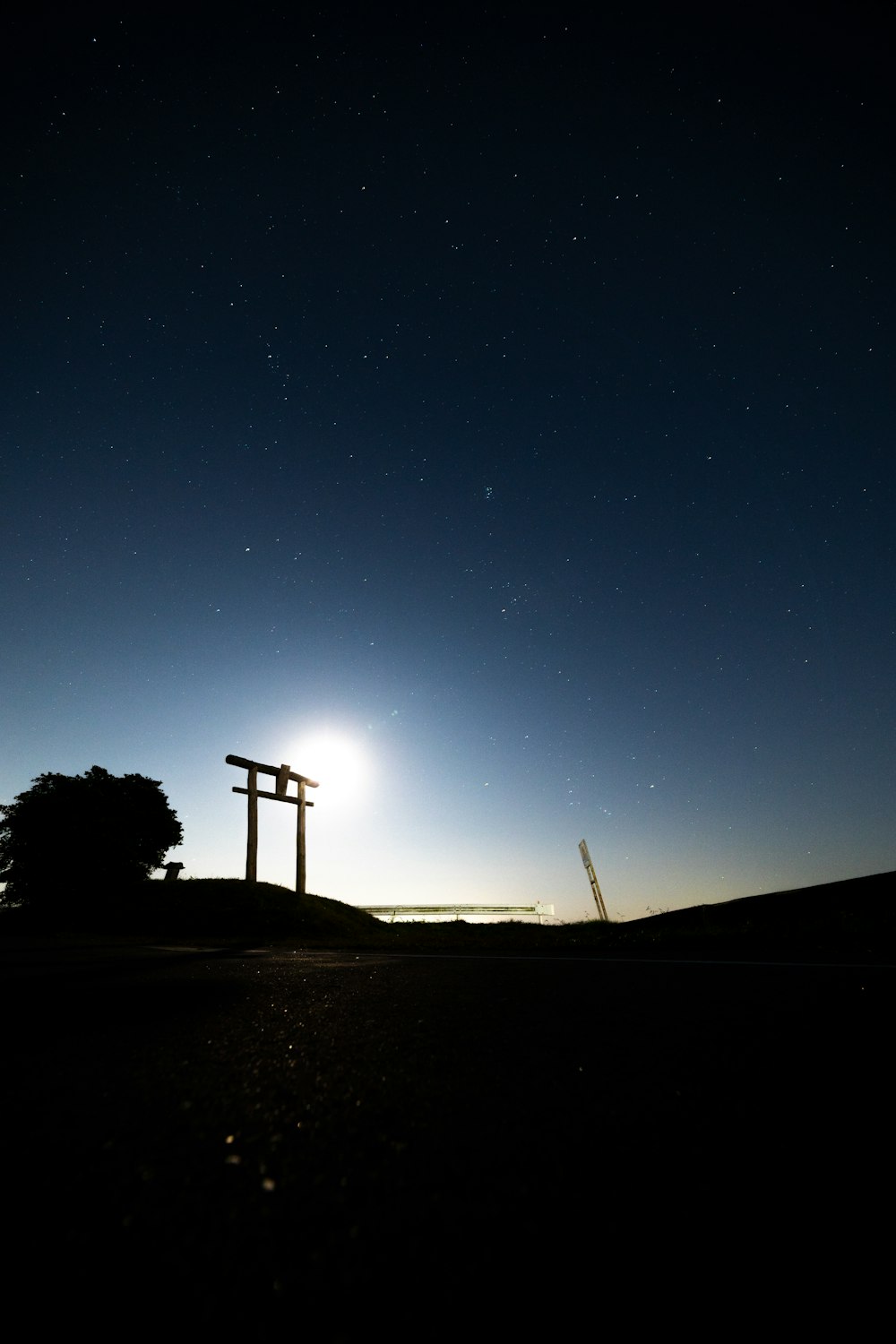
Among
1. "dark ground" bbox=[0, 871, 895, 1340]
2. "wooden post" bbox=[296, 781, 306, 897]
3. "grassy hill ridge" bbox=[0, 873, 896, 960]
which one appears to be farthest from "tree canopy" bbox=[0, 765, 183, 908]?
"dark ground" bbox=[0, 871, 895, 1340]

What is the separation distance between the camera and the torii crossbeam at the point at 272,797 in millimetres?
17766

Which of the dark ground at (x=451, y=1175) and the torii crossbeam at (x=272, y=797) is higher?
the torii crossbeam at (x=272, y=797)

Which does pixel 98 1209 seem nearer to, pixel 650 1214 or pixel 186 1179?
pixel 186 1179

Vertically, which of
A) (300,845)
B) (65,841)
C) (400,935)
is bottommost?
(400,935)

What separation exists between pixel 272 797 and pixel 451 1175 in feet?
65.0

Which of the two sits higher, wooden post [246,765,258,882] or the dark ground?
wooden post [246,765,258,882]

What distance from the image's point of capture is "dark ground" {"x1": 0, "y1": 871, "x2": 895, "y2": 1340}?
2.05ft

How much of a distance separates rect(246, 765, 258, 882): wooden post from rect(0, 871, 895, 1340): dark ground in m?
16.5

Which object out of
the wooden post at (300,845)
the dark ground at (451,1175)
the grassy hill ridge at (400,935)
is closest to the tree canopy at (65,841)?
the grassy hill ridge at (400,935)

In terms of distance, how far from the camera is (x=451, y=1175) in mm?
933

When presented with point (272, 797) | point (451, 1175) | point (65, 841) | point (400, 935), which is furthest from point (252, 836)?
point (451, 1175)

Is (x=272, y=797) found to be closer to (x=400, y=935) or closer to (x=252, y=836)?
(x=252, y=836)

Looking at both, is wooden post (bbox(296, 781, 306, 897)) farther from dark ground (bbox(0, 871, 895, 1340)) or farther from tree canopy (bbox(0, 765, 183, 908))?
dark ground (bbox(0, 871, 895, 1340))

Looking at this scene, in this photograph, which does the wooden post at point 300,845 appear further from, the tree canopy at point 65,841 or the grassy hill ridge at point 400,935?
the tree canopy at point 65,841
